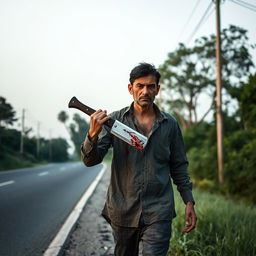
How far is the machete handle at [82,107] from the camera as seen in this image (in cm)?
221

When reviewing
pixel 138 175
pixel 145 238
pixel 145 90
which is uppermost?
pixel 145 90

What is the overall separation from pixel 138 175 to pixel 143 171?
0.05 m

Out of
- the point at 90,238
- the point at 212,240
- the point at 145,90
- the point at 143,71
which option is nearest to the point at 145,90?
the point at 145,90

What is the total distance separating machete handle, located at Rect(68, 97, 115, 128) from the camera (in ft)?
7.25

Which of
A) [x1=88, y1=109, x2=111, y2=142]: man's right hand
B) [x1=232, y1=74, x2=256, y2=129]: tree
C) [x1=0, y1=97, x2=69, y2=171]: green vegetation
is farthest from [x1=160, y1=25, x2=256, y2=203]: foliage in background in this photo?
[x1=0, y1=97, x2=69, y2=171]: green vegetation

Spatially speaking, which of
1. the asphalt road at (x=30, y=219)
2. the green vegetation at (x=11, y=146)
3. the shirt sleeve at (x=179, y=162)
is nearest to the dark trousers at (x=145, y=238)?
the shirt sleeve at (x=179, y=162)

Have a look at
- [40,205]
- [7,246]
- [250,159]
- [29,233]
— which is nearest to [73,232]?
[29,233]

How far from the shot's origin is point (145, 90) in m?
2.36

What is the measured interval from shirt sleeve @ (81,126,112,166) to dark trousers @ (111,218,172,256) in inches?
22.9

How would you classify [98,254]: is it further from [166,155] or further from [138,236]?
[166,155]

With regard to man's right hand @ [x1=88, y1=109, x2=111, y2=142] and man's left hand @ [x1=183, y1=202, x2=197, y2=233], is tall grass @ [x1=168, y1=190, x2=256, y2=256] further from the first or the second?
man's right hand @ [x1=88, y1=109, x2=111, y2=142]

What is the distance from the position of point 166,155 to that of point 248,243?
1.93 meters

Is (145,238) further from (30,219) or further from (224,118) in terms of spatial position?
(224,118)

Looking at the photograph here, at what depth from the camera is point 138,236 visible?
7.60ft
